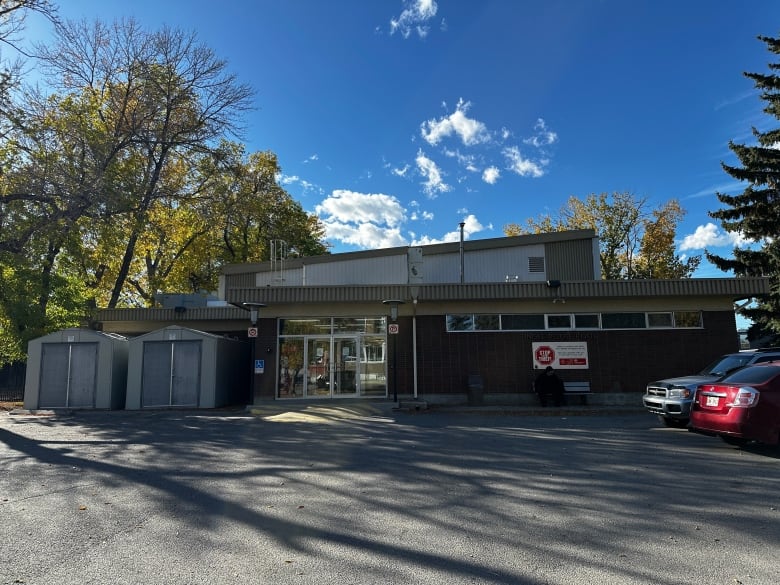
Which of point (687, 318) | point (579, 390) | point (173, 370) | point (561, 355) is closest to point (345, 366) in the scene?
point (173, 370)

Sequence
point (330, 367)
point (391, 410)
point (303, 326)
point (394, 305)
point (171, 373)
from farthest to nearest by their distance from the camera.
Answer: point (303, 326) < point (330, 367) < point (171, 373) < point (394, 305) < point (391, 410)

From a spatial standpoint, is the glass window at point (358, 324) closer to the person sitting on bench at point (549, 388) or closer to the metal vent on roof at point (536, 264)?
the person sitting on bench at point (549, 388)

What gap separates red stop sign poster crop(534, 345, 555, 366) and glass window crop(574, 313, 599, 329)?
122 centimetres

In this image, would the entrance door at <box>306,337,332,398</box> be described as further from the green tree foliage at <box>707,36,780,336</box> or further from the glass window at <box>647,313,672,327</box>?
the green tree foliage at <box>707,36,780,336</box>

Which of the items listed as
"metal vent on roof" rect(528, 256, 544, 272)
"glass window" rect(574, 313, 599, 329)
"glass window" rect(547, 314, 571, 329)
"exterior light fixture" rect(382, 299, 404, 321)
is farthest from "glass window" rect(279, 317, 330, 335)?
"metal vent on roof" rect(528, 256, 544, 272)

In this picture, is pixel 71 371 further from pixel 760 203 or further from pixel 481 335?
pixel 760 203

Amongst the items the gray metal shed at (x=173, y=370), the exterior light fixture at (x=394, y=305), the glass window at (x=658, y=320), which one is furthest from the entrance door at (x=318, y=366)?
the glass window at (x=658, y=320)

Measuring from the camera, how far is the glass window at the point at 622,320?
56.9 ft

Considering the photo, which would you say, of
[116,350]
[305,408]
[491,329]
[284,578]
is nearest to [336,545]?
[284,578]

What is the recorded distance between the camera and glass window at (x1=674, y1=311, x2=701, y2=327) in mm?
17312

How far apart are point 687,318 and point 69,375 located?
20507mm

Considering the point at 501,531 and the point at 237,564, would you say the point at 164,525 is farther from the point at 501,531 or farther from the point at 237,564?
the point at 501,531

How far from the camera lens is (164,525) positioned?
5109 mm

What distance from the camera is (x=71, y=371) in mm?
17266
